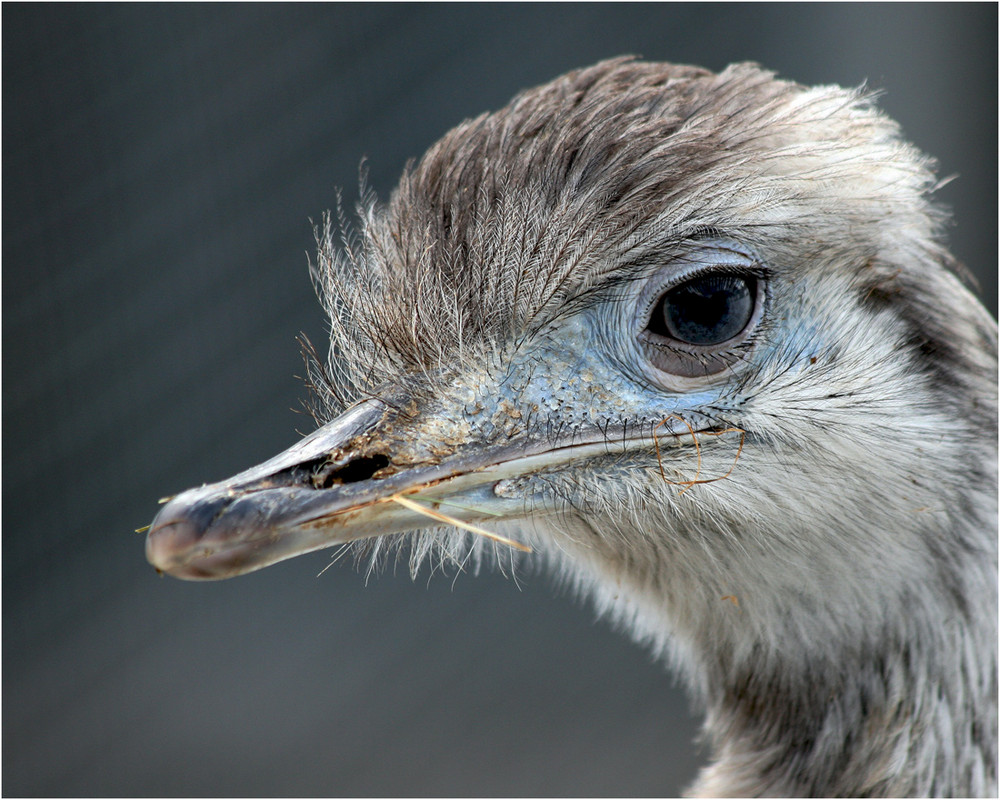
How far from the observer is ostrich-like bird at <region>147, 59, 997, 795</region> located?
1.35m

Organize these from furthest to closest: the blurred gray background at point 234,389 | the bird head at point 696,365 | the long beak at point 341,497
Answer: the blurred gray background at point 234,389, the bird head at point 696,365, the long beak at point 341,497

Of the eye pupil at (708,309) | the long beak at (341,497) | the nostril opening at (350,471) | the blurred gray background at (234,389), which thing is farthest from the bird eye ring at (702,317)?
the blurred gray background at (234,389)

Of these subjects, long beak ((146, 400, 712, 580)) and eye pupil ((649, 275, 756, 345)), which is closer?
long beak ((146, 400, 712, 580))

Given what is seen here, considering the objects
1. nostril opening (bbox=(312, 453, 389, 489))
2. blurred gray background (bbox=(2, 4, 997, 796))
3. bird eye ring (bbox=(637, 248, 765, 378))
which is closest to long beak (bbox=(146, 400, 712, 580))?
nostril opening (bbox=(312, 453, 389, 489))

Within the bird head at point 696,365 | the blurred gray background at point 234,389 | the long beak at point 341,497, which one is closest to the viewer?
the long beak at point 341,497

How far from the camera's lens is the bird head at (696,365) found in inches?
53.1

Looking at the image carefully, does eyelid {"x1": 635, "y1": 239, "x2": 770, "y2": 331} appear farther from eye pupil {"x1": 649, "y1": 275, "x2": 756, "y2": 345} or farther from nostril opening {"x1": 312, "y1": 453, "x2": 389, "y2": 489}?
nostril opening {"x1": 312, "y1": 453, "x2": 389, "y2": 489}

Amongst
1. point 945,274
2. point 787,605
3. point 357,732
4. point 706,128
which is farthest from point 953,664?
point 357,732

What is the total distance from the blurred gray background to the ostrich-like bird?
246 cm

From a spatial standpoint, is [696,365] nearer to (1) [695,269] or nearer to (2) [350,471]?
(1) [695,269]

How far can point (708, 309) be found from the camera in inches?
54.4

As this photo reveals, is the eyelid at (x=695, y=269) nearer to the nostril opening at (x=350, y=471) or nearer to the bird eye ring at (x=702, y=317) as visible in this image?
the bird eye ring at (x=702, y=317)

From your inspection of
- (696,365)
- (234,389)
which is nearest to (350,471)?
(696,365)

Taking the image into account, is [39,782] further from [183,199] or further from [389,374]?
[389,374]
